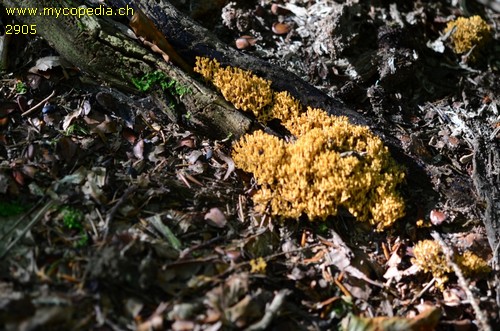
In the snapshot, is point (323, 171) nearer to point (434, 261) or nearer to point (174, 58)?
point (434, 261)

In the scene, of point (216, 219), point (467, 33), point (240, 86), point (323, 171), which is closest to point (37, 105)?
point (240, 86)

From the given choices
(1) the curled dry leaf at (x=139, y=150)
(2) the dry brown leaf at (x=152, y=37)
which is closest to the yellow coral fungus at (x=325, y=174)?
(1) the curled dry leaf at (x=139, y=150)

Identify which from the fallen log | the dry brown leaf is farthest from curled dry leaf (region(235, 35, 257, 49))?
the dry brown leaf

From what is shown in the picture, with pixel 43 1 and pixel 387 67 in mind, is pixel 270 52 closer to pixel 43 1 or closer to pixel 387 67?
pixel 387 67

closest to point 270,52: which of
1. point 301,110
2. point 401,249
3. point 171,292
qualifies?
point 301,110

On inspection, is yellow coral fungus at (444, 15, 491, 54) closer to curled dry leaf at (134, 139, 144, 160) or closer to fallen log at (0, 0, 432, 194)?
fallen log at (0, 0, 432, 194)
